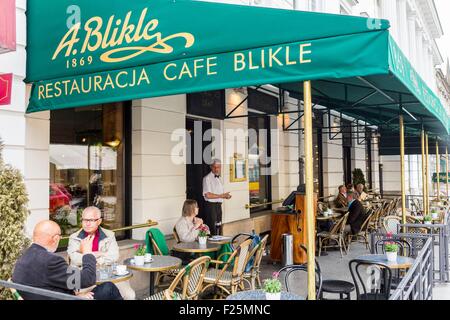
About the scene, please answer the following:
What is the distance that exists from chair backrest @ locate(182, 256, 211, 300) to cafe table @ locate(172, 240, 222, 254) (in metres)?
1.19

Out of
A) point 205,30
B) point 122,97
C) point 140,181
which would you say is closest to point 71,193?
point 140,181

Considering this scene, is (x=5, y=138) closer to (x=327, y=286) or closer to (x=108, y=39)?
(x=108, y=39)

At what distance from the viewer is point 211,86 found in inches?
145

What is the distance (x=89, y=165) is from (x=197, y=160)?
265 centimetres

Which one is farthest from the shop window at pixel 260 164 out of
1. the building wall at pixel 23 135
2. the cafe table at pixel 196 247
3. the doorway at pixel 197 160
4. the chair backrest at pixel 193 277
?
the building wall at pixel 23 135

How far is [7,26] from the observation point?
14.4 feet

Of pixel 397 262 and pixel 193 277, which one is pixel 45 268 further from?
pixel 397 262

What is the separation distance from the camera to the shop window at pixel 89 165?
5852 mm

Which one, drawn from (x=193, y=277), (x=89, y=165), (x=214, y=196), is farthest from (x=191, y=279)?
(x=214, y=196)

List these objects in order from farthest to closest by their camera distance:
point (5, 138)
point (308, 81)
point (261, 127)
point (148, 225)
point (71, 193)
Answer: point (261, 127) < point (148, 225) < point (71, 193) < point (5, 138) < point (308, 81)

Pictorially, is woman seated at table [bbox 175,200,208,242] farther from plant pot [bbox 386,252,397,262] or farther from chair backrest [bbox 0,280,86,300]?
chair backrest [bbox 0,280,86,300]

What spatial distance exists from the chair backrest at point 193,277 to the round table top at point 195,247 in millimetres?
1189

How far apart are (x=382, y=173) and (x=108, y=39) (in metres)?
22.3

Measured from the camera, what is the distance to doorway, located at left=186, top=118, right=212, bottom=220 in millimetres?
8438
